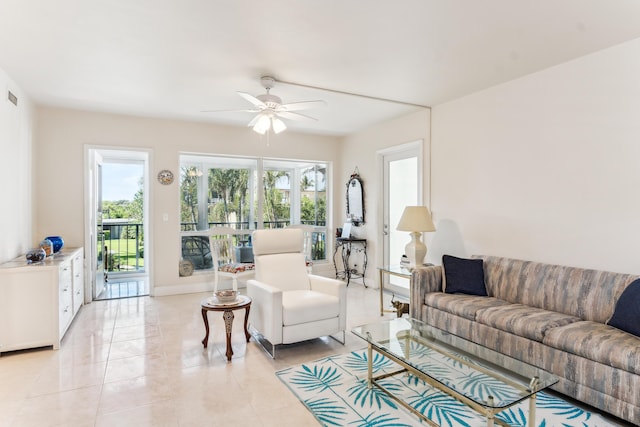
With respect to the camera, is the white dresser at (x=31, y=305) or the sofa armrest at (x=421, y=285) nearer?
the white dresser at (x=31, y=305)

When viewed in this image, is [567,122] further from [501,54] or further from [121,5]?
[121,5]

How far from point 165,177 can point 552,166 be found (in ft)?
15.7

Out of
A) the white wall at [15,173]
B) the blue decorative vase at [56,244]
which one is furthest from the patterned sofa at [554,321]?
the white wall at [15,173]

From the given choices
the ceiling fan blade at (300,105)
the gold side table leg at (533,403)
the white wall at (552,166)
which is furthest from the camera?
the ceiling fan blade at (300,105)

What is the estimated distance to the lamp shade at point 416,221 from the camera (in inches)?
161

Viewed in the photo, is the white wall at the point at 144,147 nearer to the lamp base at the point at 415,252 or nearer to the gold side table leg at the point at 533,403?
the lamp base at the point at 415,252

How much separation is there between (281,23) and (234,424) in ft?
8.58

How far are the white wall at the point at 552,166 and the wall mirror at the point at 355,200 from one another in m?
1.76

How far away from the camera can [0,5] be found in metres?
2.32

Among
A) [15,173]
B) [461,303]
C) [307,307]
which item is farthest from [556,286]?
[15,173]

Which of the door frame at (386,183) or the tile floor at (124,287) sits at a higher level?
the door frame at (386,183)

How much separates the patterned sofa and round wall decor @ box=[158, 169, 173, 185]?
3.72m

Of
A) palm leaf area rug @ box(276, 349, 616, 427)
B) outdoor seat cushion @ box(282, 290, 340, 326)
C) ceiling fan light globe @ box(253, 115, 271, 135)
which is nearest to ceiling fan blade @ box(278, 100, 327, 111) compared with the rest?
ceiling fan light globe @ box(253, 115, 271, 135)

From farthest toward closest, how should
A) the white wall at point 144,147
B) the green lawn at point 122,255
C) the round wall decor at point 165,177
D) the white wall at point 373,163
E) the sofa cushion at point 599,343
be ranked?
1. the green lawn at point 122,255
2. the round wall decor at point 165,177
3. the white wall at point 373,163
4. the white wall at point 144,147
5. the sofa cushion at point 599,343
